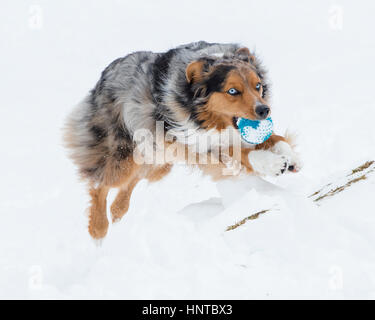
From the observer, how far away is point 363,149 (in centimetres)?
650

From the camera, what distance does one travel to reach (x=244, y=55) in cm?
422

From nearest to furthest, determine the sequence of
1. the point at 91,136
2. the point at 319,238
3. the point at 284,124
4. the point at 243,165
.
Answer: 1. the point at 319,238
2. the point at 243,165
3. the point at 91,136
4. the point at 284,124

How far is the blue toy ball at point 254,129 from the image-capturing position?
3992 millimetres

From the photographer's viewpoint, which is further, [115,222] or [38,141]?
[38,141]

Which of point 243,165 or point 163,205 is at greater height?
point 243,165

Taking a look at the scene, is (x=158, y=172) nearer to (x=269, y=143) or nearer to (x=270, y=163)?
(x=269, y=143)

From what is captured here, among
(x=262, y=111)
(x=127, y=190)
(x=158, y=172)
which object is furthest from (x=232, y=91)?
(x=127, y=190)

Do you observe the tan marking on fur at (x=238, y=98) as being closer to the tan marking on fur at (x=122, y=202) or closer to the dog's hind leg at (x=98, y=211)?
the dog's hind leg at (x=98, y=211)

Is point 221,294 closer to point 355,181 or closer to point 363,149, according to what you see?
point 355,181

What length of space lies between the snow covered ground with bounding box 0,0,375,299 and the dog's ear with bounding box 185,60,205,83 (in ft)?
3.09

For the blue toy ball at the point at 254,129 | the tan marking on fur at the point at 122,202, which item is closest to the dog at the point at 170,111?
the blue toy ball at the point at 254,129

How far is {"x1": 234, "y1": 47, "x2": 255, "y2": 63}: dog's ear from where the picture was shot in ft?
13.7

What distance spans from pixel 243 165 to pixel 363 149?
2916mm

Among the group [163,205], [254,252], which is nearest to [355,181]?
[254,252]
